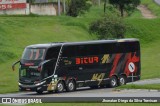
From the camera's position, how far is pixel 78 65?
149ft

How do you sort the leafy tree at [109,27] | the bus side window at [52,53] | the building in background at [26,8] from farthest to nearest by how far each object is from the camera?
the building in background at [26,8] → the leafy tree at [109,27] → the bus side window at [52,53]

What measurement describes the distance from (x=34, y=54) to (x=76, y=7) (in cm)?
5041

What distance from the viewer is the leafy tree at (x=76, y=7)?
92688 millimetres

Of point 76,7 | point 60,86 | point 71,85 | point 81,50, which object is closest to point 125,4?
point 76,7

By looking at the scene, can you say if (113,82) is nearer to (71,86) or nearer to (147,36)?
(71,86)

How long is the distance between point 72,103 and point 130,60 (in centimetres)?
2029

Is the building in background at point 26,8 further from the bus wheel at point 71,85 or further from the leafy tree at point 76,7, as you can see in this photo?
the bus wheel at point 71,85

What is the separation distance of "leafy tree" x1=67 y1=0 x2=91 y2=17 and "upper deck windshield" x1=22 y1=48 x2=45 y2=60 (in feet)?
160

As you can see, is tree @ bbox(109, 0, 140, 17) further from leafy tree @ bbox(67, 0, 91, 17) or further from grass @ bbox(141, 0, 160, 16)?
grass @ bbox(141, 0, 160, 16)

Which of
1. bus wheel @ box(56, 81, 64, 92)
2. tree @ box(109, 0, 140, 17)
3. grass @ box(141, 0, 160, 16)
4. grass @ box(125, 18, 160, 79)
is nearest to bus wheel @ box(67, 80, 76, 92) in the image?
bus wheel @ box(56, 81, 64, 92)

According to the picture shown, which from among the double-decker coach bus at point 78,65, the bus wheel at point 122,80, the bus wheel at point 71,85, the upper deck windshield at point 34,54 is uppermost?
the upper deck windshield at point 34,54

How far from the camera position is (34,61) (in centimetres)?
4309

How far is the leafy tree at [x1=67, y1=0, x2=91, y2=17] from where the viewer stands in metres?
92.7

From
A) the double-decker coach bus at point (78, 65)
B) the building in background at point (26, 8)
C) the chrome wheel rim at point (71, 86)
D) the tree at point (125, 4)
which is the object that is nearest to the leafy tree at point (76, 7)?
the building in background at point (26, 8)
